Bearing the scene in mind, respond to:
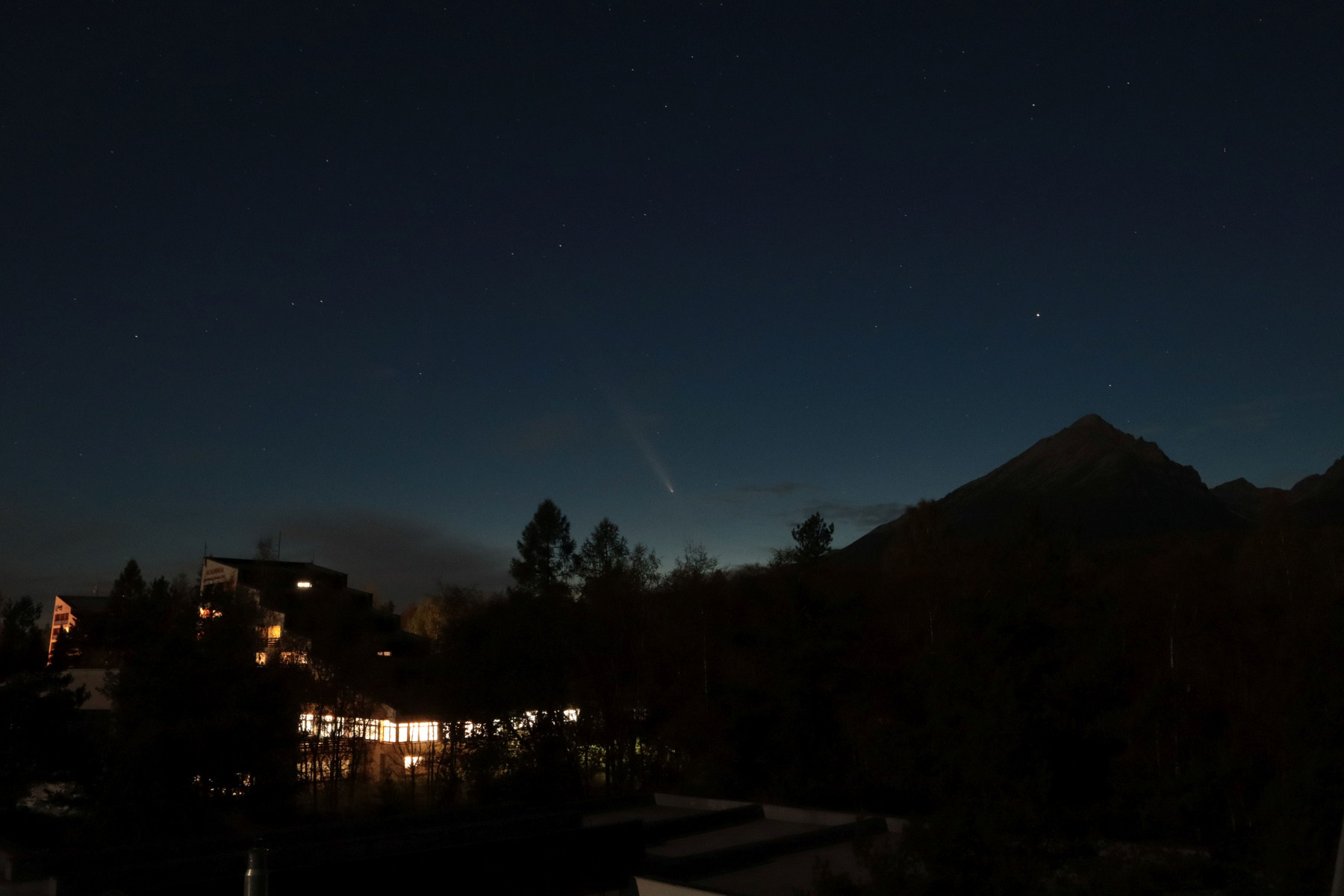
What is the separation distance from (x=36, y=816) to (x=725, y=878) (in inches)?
683

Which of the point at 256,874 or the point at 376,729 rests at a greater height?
the point at 376,729

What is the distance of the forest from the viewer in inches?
438

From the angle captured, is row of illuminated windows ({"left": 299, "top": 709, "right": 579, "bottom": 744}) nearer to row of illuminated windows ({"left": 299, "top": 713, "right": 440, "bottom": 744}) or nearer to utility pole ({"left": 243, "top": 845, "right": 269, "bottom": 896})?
row of illuminated windows ({"left": 299, "top": 713, "right": 440, "bottom": 744})

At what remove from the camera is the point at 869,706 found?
2238 centimetres

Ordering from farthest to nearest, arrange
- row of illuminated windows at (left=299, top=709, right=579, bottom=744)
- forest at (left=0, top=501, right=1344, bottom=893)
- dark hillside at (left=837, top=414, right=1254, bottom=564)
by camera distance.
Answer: dark hillside at (left=837, top=414, right=1254, bottom=564), row of illuminated windows at (left=299, top=709, right=579, bottom=744), forest at (left=0, top=501, right=1344, bottom=893)

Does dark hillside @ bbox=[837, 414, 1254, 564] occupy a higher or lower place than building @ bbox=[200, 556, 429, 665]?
higher

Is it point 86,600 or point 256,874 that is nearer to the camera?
point 256,874

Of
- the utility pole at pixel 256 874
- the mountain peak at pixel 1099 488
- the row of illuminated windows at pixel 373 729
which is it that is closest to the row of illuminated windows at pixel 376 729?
the row of illuminated windows at pixel 373 729

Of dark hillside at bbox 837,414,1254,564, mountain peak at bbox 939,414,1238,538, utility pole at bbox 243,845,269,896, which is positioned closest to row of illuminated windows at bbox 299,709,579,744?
utility pole at bbox 243,845,269,896

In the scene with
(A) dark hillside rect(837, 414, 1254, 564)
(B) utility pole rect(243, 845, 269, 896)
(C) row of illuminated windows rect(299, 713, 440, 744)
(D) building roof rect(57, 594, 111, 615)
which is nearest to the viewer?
(B) utility pole rect(243, 845, 269, 896)

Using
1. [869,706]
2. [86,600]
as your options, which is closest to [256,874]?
[869,706]

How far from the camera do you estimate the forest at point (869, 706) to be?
11117mm

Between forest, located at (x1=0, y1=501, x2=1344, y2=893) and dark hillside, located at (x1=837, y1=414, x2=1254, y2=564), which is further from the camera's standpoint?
dark hillside, located at (x1=837, y1=414, x2=1254, y2=564)

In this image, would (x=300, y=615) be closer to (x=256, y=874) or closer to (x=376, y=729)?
(x=376, y=729)
